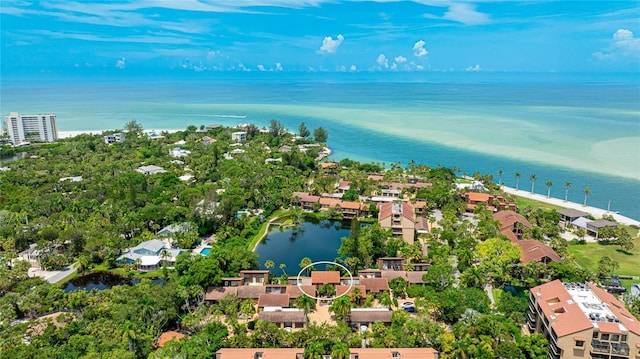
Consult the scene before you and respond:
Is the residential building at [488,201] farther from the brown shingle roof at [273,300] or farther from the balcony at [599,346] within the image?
the brown shingle roof at [273,300]

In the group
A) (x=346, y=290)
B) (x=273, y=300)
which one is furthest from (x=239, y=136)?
(x=273, y=300)

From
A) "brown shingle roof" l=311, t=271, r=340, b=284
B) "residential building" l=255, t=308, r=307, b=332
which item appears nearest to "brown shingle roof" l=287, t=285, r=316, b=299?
"brown shingle roof" l=311, t=271, r=340, b=284

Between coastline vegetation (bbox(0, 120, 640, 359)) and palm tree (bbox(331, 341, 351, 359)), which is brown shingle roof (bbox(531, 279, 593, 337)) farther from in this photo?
palm tree (bbox(331, 341, 351, 359))

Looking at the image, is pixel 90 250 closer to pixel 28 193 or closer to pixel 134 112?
pixel 28 193

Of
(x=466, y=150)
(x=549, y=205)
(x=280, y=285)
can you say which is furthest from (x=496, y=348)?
(x=466, y=150)

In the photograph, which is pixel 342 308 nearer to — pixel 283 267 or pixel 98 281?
pixel 283 267

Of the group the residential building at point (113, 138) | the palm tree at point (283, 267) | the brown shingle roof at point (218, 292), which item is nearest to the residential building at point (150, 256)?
the brown shingle roof at point (218, 292)
